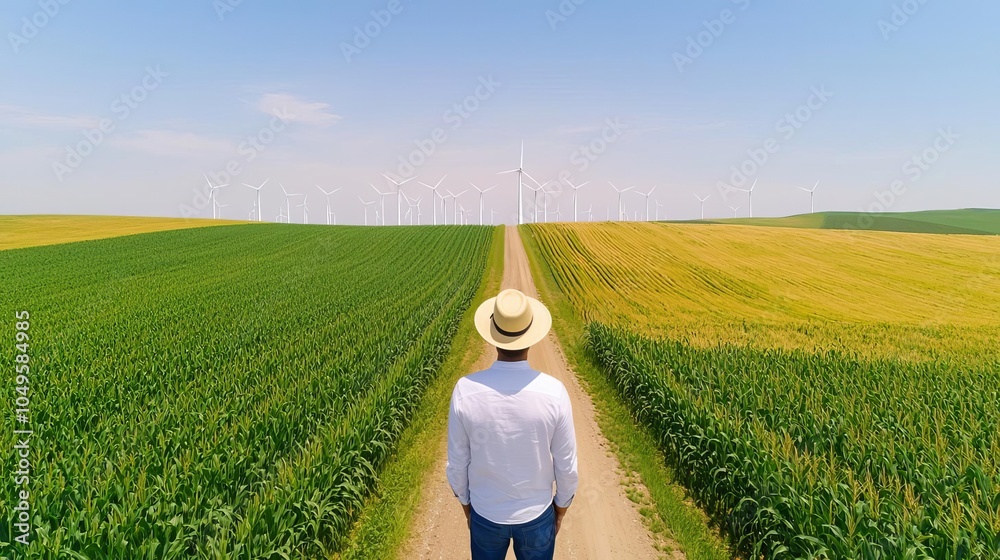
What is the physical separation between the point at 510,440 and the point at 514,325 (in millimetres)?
891

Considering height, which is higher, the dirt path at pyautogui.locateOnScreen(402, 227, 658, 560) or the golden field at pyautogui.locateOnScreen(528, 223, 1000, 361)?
the golden field at pyautogui.locateOnScreen(528, 223, 1000, 361)

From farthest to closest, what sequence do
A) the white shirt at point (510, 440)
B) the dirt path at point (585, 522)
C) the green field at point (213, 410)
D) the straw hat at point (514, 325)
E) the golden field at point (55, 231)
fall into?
the golden field at point (55, 231) < the dirt path at point (585, 522) < the green field at point (213, 410) < the straw hat at point (514, 325) < the white shirt at point (510, 440)

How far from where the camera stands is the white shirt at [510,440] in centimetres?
328

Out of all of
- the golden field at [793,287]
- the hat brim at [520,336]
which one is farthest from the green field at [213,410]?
the golden field at [793,287]

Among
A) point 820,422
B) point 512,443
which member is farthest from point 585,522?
point 512,443

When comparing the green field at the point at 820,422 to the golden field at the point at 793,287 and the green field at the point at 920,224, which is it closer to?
the golden field at the point at 793,287

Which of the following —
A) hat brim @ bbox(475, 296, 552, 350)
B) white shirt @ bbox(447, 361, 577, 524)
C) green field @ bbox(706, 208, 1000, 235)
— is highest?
green field @ bbox(706, 208, 1000, 235)

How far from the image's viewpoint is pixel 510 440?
3.34 meters

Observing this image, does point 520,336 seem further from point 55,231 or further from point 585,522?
point 55,231

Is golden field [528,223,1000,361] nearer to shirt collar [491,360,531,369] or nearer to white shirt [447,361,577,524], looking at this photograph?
white shirt [447,361,577,524]

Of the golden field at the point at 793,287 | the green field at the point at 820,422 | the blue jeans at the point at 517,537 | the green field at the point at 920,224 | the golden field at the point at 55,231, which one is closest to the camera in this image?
the blue jeans at the point at 517,537

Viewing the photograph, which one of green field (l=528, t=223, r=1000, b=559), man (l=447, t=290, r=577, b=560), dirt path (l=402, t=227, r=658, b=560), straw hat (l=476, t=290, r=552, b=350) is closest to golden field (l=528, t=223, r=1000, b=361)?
green field (l=528, t=223, r=1000, b=559)

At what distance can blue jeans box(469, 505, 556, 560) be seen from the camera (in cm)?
359

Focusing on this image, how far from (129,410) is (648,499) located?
9797 millimetres
